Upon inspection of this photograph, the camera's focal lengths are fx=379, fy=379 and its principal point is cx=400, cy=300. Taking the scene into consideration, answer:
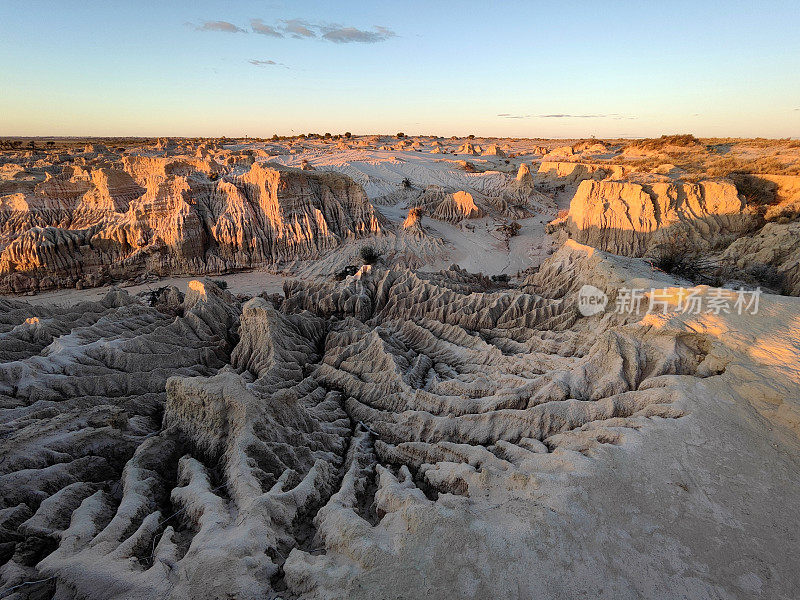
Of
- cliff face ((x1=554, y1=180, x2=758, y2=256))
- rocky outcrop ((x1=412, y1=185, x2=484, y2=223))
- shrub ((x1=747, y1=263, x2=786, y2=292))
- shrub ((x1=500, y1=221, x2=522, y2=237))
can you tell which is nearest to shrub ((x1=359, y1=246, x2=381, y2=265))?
rocky outcrop ((x1=412, y1=185, x2=484, y2=223))

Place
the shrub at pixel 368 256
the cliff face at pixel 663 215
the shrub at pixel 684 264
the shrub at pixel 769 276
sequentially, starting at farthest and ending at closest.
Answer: the shrub at pixel 368 256
the cliff face at pixel 663 215
the shrub at pixel 684 264
the shrub at pixel 769 276

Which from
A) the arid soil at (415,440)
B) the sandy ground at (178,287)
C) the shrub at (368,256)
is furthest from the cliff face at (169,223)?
the arid soil at (415,440)

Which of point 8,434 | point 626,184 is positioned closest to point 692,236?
point 626,184

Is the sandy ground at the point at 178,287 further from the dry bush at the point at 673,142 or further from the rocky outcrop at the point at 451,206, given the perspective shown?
the dry bush at the point at 673,142

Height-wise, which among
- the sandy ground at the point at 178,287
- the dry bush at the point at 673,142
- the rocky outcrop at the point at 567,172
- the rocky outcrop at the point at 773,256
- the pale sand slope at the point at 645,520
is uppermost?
the dry bush at the point at 673,142

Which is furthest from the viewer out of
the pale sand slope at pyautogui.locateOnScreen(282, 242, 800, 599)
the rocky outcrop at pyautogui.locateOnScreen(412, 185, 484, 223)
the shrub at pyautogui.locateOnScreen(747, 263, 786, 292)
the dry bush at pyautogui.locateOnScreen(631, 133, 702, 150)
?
the dry bush at pyautogui.locateOnScreen(631, 133, 702, 150)

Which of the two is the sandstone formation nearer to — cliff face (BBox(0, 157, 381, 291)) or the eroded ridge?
the eroded ridge

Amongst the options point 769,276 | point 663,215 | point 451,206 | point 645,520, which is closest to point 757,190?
point 663,215

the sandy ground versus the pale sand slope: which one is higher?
the pale sand slope
